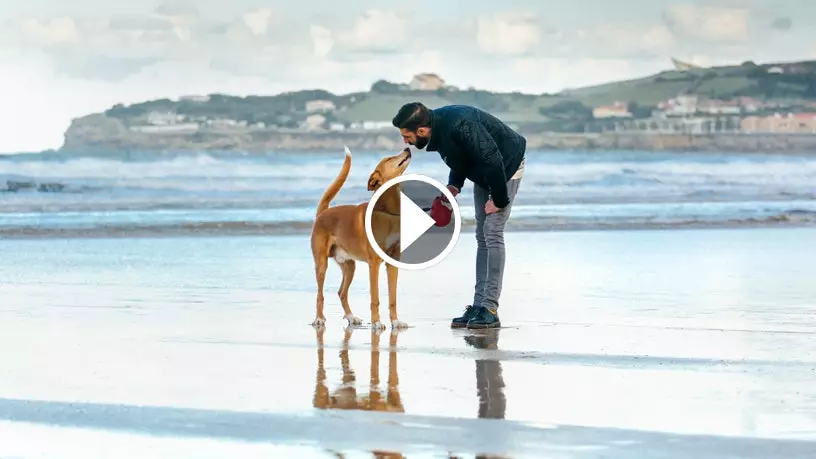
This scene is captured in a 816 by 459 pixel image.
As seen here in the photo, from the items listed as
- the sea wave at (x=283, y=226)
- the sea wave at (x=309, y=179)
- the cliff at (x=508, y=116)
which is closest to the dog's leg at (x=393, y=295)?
the sea wave at (x=283, y=226)

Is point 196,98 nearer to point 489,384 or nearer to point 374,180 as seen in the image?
point 374,180

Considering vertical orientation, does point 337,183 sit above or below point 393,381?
above

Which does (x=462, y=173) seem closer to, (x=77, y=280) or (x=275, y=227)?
(x=77, y=280)

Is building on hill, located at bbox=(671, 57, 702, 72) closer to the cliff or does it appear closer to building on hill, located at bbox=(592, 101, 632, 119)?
the cliff

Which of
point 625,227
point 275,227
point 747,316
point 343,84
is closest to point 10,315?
point 747,316

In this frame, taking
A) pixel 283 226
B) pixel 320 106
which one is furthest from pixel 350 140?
pixel 283 226

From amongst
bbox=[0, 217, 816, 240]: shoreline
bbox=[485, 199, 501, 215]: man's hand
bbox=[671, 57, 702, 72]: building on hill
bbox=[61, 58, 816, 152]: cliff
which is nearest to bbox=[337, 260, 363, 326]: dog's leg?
bbox=[485, 199, 501, 215]: man's hand

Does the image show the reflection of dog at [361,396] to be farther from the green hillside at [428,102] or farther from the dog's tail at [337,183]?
the green hillside at [428,102]
